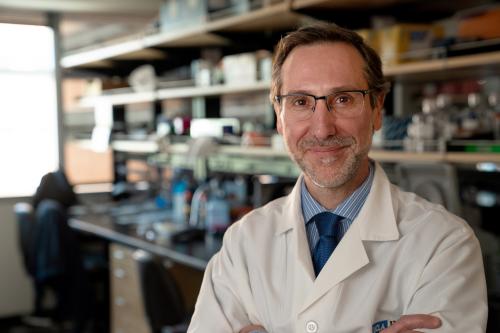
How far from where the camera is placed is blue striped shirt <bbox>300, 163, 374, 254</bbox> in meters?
1.50

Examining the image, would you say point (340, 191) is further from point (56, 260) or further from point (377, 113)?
point (56, 260)

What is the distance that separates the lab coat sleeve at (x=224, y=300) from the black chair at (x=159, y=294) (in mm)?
1019

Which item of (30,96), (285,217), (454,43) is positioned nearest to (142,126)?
(30,96)

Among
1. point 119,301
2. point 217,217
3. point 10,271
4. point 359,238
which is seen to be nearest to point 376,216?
point 359,238

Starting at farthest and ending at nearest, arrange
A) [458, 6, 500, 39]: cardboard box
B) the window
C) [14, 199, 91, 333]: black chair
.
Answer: the window, [14, 199, 91, 333]: black chair, [458, 6, 500, 39]: cardboard box

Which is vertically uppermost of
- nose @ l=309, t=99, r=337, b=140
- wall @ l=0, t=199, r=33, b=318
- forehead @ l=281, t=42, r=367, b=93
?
forehead @ l=281, t=42, r=367, b=93

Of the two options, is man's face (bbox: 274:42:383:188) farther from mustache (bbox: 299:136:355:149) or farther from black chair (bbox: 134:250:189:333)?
black chair (bbox: 134:250:189:333)

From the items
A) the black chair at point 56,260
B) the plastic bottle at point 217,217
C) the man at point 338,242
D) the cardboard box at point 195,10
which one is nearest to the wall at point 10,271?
the black chair at point 56,260

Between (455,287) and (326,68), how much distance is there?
0.53 m

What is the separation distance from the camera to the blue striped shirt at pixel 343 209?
4.91 feet

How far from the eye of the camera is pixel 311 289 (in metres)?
1.40

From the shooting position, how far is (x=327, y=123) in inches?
55.1

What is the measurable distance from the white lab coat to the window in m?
4.55

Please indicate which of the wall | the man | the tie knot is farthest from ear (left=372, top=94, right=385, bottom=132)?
the wall
